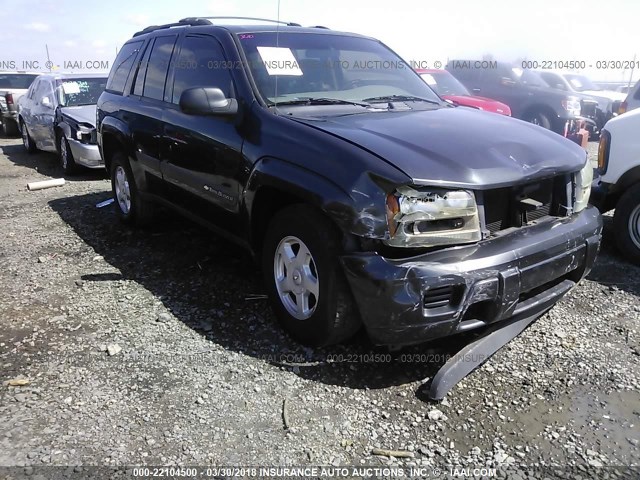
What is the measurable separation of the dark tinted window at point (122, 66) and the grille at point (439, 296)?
159 inches

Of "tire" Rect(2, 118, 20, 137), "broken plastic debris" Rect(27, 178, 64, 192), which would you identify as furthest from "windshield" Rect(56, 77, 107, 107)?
"tire" Rect(2, 118, 20, 137)

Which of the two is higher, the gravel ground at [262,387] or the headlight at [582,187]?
the headlight at [582,187]

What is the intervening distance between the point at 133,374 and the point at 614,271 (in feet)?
12.3

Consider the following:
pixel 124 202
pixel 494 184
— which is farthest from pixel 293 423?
pixel 124 202

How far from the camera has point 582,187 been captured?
3.32 metres

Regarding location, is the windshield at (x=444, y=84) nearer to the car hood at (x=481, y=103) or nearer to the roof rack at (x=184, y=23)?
the car hood at (x=481, y=103)

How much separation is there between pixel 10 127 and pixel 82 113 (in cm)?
784

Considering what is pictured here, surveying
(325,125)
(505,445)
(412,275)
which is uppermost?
(325,125)

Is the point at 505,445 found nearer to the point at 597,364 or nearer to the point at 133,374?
the point at 597,364

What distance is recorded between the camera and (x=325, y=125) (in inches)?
123

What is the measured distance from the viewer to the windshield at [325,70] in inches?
143

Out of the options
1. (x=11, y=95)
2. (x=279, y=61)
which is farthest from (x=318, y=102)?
(x=11, y=95)

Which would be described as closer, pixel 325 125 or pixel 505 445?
pixel 505 445

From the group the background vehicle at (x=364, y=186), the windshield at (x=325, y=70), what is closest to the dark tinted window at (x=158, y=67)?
the background vehicle at (x=364, y=186)
